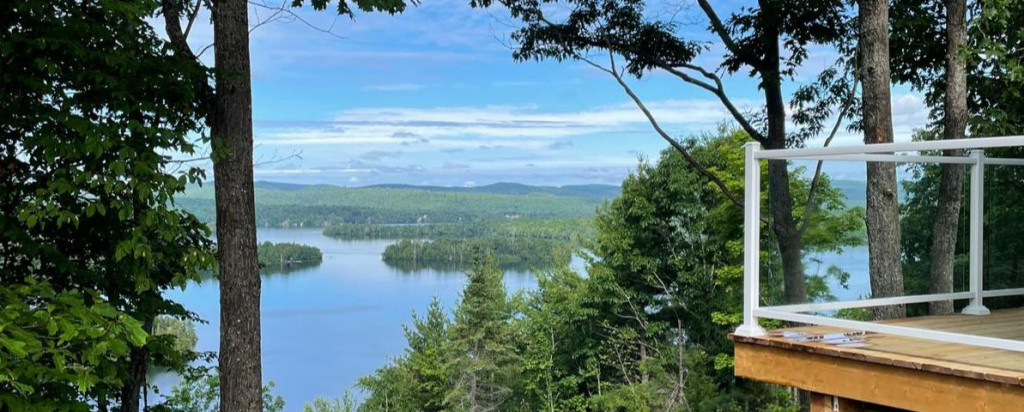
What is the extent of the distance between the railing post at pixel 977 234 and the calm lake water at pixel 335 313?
24117 mm

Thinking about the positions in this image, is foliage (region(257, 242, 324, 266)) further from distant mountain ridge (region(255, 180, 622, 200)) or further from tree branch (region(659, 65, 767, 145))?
tree branch (region(659, 65, 767, 145))

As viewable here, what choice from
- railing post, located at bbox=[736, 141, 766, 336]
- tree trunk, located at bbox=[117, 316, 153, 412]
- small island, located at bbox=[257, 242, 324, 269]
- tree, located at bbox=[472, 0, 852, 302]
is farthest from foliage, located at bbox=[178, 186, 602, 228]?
railing post, located at bbox=[736, 141, 766, 336]

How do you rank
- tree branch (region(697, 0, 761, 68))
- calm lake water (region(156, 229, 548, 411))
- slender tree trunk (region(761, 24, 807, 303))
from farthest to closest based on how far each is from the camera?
calm lake water (region(156, 229, 548, 411)) < tree branch (region(697, 0, 761, 68)) < slender tree trunk (region(761, 24, 807, 303))

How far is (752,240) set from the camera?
436 cm

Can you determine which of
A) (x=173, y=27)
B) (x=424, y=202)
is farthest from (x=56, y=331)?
(x=424, y=202)

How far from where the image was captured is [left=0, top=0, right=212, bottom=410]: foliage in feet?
15.8

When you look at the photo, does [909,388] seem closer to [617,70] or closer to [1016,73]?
[1016,73]

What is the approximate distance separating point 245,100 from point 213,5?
72 centimetres

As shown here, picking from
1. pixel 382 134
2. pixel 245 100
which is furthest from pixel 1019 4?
pixel 382 134

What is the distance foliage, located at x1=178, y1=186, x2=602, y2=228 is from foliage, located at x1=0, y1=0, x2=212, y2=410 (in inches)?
A: 1139

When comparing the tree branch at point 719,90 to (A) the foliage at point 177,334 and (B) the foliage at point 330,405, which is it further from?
(B) the foliage at point 330,405

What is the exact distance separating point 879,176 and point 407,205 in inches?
1445

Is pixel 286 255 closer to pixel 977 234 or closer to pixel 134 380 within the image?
pixel 134 380

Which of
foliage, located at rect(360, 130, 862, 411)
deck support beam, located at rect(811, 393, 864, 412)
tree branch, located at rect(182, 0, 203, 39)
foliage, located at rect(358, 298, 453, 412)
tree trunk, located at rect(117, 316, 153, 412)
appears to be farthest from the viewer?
foliage, located at rect(358, 298, 453, 412)
